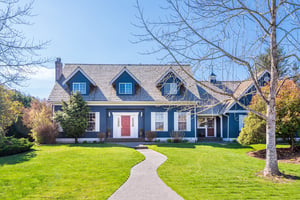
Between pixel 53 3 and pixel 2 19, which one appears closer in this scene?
pixel 2 19

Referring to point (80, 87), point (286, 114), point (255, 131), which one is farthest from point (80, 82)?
point (286, 114)

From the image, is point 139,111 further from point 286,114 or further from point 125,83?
point 286,114

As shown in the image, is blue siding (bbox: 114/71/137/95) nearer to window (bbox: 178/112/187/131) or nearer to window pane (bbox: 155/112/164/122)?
window pane (bbox: 155/112/164/122)

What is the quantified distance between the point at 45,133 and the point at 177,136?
1134 cm

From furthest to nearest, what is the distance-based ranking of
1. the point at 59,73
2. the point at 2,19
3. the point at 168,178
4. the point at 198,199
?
the point at 59,73
the point at 168,178
the point at 198,199
the point at 2,19

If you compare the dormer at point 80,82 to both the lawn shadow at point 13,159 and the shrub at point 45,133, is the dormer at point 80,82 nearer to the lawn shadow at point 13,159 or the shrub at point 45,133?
the shrub at point 45,133

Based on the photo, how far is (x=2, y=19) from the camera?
4973 millimetres

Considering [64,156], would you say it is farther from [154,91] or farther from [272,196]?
[154,91]

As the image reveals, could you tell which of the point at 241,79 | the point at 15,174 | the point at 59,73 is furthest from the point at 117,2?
the point at 59,73

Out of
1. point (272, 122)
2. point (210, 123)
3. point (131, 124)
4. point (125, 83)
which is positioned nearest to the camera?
point (272, 122)

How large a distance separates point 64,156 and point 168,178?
6328 millimetres

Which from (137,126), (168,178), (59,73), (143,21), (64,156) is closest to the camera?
(143,21)

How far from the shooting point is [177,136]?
19062 millimetres

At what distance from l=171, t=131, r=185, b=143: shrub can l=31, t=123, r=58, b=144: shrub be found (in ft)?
33.9
